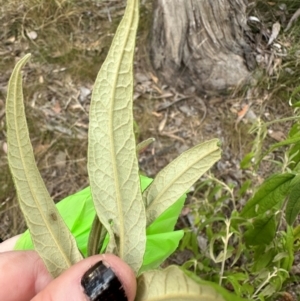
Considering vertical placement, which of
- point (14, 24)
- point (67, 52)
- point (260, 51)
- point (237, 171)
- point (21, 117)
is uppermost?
point (21, 117)

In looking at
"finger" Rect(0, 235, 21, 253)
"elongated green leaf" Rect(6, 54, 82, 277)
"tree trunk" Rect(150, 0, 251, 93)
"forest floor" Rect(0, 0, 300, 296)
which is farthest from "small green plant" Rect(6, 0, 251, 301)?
"tree trunk" Rect(150, 0, 251, 93)

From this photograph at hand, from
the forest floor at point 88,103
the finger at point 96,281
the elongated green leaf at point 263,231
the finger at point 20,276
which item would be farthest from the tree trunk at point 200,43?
the finger at point 96,281

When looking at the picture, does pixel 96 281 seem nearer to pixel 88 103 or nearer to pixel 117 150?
pixel 117 150

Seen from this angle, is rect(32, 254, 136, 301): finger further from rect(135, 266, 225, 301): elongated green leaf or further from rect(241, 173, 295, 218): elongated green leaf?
rect(241, 173, 295, 218): elongated green leaf

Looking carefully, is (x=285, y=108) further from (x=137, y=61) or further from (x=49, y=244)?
(x=49, y=244)

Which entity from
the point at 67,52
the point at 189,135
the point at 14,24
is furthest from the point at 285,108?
the point at 14,24

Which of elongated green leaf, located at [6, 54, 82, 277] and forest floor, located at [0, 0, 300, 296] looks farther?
forest floor, located at [0, 0, 300, 296]

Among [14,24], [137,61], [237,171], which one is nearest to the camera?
[237,171]

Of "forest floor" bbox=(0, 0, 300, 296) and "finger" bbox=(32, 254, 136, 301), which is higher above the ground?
"finger" bbox=(32, 254, 136, 301)
